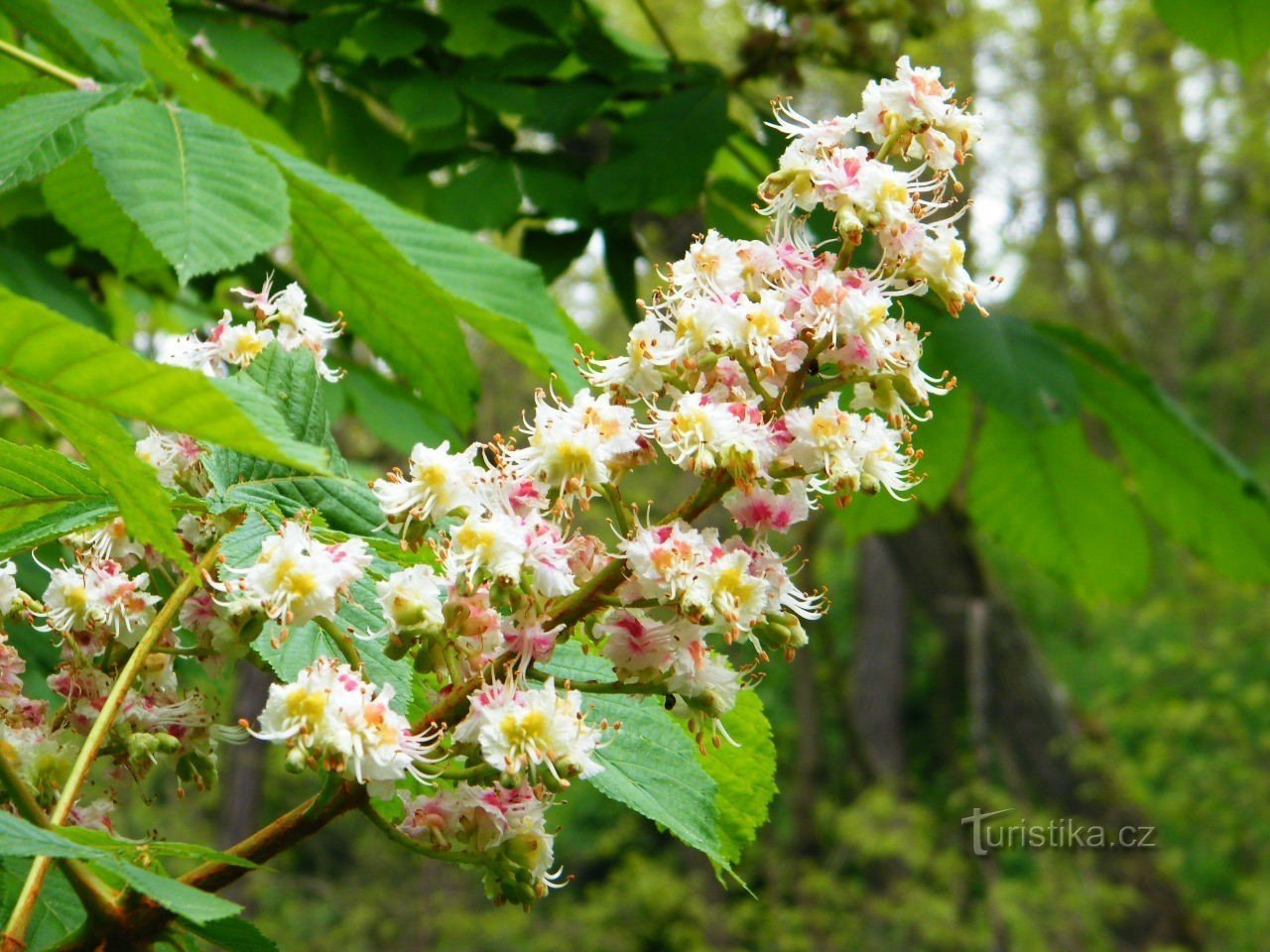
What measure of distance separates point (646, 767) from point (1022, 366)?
4.47ft

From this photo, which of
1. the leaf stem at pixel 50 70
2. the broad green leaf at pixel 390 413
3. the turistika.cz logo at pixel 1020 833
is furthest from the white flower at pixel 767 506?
the turistika.cz logo at pixel 1020 833

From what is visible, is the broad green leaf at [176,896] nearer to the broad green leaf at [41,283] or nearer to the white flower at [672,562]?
the white flower at [672,562]

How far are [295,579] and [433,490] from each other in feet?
0.39

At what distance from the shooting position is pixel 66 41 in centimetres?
175

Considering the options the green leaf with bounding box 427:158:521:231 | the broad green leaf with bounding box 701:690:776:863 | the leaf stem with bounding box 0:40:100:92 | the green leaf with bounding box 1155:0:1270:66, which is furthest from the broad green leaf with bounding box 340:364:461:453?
the broad green leaf with bounding box 701:690:776:863

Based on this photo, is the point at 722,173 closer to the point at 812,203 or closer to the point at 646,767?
the point at 812,203

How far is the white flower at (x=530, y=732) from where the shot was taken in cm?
85

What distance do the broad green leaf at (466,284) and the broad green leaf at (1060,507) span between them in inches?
42.4

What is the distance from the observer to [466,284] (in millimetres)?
1599

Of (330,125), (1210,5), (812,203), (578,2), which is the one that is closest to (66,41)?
(330,125)

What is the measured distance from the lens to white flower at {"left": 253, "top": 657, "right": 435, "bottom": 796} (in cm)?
82

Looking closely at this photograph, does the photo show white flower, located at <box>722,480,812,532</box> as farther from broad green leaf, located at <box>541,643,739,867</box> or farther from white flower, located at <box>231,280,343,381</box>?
white flower, located at <box>231,280,343,381</box>

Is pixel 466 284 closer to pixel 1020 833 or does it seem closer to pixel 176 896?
pixel 176 896

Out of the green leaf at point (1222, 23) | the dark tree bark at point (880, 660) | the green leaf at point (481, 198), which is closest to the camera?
the green leaf at point (1222, 23)
